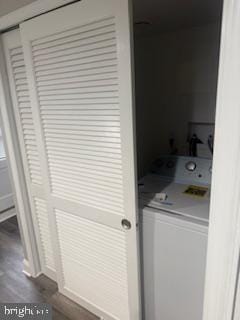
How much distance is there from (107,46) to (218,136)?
0.64 m

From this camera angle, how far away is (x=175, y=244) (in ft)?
3.94

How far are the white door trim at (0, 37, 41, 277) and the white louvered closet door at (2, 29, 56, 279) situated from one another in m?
0.04

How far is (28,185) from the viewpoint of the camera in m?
1.82

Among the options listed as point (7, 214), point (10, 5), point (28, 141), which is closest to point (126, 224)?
point (28, 141)

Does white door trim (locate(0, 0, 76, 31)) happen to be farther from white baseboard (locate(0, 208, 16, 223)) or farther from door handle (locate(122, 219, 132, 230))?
white baseboard (locate(0, 208, 16, 223))

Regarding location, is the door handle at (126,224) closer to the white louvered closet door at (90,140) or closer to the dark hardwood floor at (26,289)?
the white louvered closet door at (90,140)

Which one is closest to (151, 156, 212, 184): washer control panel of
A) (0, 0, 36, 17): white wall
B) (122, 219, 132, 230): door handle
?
(122, 219, 132, 230): door handle

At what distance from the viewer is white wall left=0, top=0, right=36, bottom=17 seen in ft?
4.12

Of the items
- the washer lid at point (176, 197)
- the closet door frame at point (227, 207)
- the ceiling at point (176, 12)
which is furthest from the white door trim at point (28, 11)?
the washer lid at point (176, 197)

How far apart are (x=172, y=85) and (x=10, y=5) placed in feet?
3.96

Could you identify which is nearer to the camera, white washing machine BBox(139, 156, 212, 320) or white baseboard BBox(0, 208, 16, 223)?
Result: white washing machine BBox(139, 156, 212, 320)

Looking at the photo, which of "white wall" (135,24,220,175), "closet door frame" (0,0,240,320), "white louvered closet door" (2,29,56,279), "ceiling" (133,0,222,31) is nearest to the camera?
"closet door frame" (0,0,240,320)

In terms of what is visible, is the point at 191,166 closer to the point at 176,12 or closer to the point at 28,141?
the point at 176,12

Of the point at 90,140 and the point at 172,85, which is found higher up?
the point at 172,85
